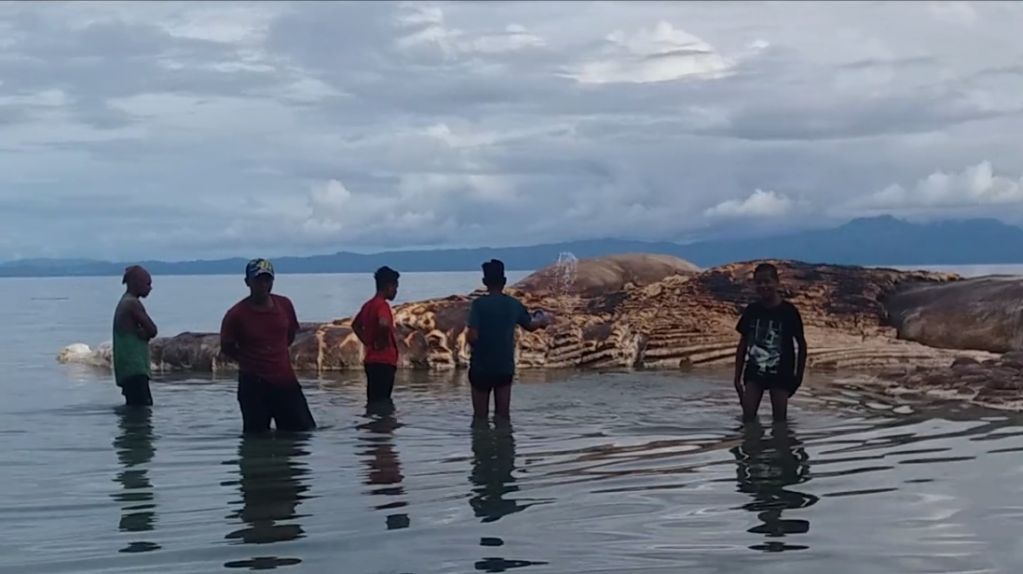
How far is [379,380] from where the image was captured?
1417cm

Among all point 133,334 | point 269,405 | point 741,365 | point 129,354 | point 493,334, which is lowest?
point 269,405

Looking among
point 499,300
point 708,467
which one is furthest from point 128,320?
point 708,467

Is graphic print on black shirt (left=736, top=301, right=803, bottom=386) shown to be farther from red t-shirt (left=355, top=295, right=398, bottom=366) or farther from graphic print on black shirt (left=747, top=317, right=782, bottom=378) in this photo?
red t-shirt (left=355, top=295, right=398, bottom=366)

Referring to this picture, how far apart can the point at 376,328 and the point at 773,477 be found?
227 inches

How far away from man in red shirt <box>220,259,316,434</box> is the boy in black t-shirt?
3898mm

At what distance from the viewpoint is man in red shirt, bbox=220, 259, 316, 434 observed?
11.6 m

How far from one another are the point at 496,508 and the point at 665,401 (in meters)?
6.41

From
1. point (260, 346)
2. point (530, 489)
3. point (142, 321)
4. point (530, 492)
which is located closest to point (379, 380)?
point (142, 321)

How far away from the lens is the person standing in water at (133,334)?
13.8 m

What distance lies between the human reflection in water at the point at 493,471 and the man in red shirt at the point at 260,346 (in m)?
1.76

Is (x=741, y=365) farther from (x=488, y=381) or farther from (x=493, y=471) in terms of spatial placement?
(x=493, y=471)

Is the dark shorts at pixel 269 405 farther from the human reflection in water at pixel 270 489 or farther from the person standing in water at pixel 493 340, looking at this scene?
the person standing in water at pixel 493 340

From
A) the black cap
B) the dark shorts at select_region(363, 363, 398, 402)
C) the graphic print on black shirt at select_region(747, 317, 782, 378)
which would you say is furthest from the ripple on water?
the black cap

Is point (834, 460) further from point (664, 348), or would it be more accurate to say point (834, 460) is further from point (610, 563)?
point (664, 348)
